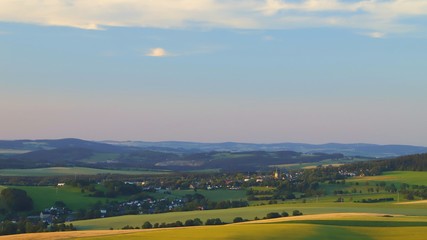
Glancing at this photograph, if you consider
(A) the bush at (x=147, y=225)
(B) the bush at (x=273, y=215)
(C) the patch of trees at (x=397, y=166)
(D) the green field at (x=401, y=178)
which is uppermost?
(C) the patch of trees at (x=397, y=166)

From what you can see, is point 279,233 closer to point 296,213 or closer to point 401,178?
point 296,213

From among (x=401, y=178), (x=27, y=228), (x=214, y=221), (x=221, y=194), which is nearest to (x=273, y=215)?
(x=214, y=221)

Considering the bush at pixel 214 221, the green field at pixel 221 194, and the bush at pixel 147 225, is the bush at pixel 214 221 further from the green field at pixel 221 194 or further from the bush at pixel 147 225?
the green field at pixel 221 194

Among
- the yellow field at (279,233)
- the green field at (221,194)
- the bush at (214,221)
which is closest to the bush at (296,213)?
the bush at (214,221)

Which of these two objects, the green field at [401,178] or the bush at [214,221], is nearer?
the bush at [214,221]

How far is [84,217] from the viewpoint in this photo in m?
84.1

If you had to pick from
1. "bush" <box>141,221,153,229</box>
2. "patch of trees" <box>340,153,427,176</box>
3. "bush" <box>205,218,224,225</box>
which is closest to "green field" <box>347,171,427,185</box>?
"patch of trees" <box>340,153,427,176</box>

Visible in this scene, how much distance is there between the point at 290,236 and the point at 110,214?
4596cm

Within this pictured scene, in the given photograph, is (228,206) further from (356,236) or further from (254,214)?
(356,236)

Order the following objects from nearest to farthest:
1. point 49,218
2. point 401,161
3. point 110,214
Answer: point 49,218, point 110,214, point 401,161

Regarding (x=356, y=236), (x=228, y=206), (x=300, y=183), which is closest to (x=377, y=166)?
(x=300, y=183)

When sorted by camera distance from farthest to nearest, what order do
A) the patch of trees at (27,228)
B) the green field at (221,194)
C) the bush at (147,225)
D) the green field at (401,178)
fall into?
1. the green field at (401,178)
2. the green field at (221,194)
3. the patch of trees at (27,228)
4. the bush at (147,225)

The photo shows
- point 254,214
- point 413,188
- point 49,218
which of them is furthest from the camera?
point 413,188

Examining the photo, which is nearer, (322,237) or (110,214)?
(322,237)
